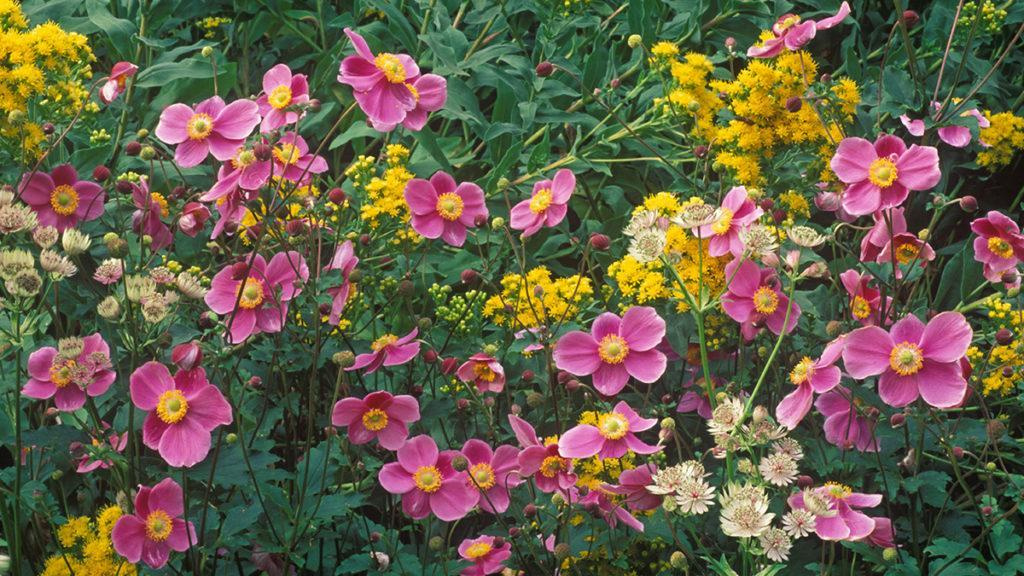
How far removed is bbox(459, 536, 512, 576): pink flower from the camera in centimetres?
186

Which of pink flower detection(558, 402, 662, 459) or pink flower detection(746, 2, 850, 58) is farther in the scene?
pink flower detection(746, 2, 850, 58)

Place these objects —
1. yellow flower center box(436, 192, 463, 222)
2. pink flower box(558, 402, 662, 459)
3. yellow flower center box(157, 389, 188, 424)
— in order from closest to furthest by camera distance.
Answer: yellow flower center box(157, 389, 188, 424) < pink flower box(558, 402, 662, 459) < yellow flower center box(436, 192, 463, 222)

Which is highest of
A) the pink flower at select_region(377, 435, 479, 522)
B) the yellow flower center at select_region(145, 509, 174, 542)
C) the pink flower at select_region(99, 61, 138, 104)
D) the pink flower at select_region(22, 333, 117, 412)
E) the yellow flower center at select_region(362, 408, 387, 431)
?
the pink flower at select_region(99, 61, 138, 104)

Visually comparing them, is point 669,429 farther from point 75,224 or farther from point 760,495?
point 75,224

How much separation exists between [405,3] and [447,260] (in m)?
1.00

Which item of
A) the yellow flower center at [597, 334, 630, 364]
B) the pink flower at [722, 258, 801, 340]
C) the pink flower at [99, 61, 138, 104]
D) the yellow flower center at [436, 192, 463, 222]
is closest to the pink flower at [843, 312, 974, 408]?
the pink flower at [722, 258, 801, 340]

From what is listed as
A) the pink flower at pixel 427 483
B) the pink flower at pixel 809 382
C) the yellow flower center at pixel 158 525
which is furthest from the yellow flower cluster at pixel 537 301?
the yellow flower center at pixel 158 525

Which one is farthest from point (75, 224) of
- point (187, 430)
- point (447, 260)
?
point (447, 260)

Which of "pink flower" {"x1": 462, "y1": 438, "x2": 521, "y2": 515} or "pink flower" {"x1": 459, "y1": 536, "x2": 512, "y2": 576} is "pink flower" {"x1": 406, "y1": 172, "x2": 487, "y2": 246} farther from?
"pink flower" {"x1": 459, "y1": 536, "x2": 512, "y2": 576}

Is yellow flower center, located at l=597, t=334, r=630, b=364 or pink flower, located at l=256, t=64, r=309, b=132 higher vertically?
pink flower, located at l=256, t=64, r=309, b=132

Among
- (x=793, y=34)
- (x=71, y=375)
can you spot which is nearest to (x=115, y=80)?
(x=71, y=375)

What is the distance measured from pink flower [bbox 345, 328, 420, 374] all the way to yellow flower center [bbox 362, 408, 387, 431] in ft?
0.27

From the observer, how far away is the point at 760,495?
1.40 m

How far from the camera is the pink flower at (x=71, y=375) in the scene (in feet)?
5.50
